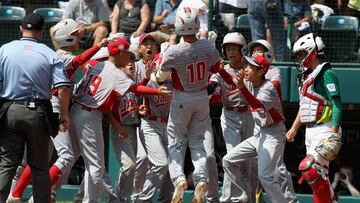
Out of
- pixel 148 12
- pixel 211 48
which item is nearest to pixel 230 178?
pixel 211 48

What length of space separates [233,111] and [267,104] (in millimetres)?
970

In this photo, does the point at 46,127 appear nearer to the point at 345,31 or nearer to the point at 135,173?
the point at 135,173

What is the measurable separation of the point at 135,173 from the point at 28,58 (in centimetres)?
253

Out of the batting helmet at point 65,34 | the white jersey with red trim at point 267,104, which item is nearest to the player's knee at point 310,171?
the white jersey with red trim at point 267,104

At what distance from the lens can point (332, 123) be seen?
33.0ft

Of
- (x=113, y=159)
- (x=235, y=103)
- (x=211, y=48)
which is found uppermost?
(x=211, y=48)

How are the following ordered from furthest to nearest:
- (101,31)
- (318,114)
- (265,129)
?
1. (101,31)
2. (265,129)
3. (318,114)

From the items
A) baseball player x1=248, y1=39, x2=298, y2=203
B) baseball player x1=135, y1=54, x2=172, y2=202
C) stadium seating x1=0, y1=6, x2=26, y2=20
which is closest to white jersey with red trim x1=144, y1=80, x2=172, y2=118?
baseball player x1=135, y1=54, x2=172, y2=202

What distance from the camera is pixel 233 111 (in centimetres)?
1186

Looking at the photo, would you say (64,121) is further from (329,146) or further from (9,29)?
(9,29)

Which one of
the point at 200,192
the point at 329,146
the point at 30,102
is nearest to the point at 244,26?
the point at 200,192

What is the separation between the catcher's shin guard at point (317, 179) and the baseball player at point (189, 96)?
4.12 ft

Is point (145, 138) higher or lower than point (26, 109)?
lower

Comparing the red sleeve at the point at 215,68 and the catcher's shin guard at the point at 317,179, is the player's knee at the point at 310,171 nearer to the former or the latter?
the catcher's shin guard at the point at 317,179
